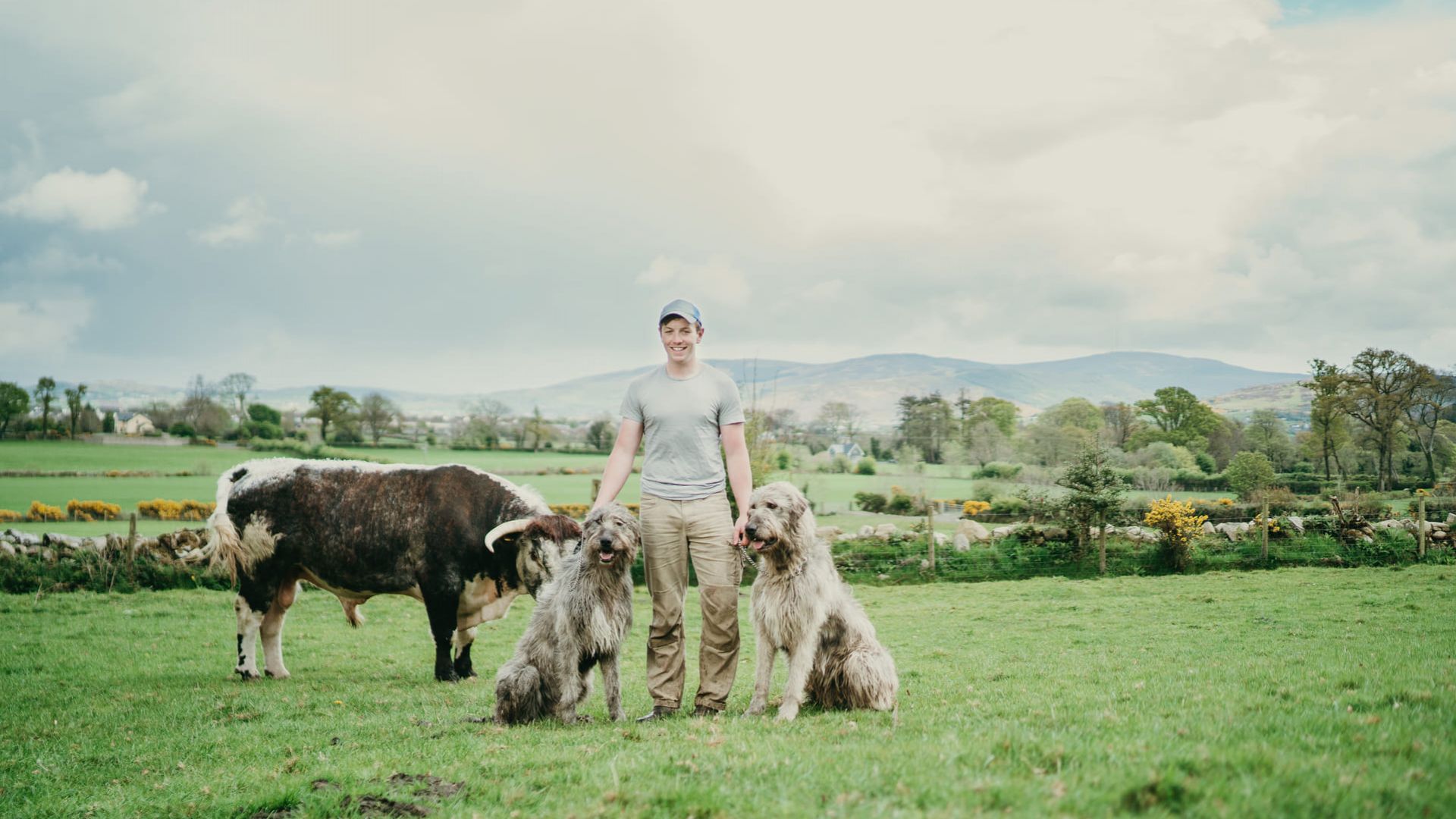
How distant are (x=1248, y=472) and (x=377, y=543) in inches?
1208

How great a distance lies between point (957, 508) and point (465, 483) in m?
26.6

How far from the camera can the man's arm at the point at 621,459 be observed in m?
6.69

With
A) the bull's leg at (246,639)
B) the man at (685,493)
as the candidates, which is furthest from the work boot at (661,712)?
the bull's leg at (246,639)

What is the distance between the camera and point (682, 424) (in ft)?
21.4

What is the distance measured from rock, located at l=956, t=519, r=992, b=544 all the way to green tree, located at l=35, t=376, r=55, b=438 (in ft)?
147

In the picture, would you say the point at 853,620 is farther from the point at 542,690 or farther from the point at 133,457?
the point at 133,457

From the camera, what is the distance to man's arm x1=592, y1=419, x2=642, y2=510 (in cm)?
669

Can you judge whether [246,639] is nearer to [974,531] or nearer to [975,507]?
[974,531]

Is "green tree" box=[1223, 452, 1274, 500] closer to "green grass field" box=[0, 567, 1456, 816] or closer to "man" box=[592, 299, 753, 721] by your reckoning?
"green grass field" box=[0, 567, 1456, 816]

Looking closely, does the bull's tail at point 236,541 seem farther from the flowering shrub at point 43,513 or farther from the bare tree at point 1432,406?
the bare tree at point 1432,406

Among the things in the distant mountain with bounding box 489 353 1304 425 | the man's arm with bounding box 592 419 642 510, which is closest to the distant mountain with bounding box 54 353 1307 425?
the distant mountain with bounding box 489 353 1304 425

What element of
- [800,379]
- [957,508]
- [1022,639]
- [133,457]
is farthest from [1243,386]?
[800,379]

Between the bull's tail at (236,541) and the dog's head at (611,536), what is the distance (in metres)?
6.12

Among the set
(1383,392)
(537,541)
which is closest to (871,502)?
(1383,392)
